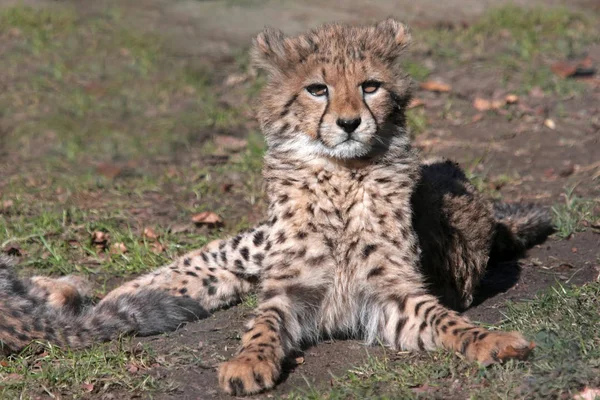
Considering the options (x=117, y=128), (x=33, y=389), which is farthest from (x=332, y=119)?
(x=117, y=128)

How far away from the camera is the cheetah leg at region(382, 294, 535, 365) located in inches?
139

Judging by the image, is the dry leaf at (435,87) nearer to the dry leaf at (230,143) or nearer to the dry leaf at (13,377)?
the dry leaf at (230,143)

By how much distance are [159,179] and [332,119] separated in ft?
9.26

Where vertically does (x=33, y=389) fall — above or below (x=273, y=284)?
below

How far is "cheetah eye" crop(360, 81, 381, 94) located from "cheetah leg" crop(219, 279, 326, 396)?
2.78 ft

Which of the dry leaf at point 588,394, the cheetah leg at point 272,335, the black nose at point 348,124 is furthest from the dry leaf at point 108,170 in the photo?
the dry leaf at point 588,394

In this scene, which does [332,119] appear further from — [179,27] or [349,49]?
[179,27]

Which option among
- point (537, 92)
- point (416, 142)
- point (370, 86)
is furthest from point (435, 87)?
point (370, 86)

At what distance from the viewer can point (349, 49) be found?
13.7 ft

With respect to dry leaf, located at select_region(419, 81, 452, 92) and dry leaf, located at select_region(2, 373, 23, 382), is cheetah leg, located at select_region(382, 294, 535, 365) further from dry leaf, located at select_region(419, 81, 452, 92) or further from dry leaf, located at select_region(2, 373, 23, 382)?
dry leaf, located at select_region(419, 81, 452, 92)

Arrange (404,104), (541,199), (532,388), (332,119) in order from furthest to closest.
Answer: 1. (541,199)
2. (404,104)
3. (332,119)
4. (532,388)

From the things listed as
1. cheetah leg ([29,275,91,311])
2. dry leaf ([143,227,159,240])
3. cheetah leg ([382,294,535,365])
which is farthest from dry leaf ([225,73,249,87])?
cheetah leg ([382,294,535,365])

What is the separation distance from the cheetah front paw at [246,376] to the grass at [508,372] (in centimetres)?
12

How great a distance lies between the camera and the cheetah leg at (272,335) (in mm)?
3566
